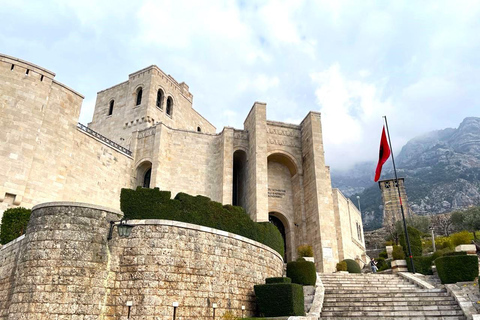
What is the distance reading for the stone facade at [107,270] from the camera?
8180mm

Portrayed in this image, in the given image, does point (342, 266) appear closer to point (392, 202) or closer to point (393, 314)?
point (393, 314)

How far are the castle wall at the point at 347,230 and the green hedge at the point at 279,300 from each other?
53.7 ft

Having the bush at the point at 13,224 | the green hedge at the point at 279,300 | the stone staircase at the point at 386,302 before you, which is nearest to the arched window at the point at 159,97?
the bush at the point at 13,224

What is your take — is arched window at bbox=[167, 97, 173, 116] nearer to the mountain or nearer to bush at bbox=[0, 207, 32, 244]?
bush at bbox=[0, 207, 32, 244]

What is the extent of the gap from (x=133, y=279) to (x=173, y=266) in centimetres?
110

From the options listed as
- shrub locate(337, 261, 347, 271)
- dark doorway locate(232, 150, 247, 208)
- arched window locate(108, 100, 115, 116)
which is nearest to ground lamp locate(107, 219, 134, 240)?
shrub locate(337, 261, 347, 271)

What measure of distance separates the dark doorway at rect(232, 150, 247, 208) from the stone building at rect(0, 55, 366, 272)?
4.6 inches

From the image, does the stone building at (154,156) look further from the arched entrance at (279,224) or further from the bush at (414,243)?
the bush at (414,243)

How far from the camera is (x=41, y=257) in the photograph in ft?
27.7

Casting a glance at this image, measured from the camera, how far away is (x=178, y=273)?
9.48m

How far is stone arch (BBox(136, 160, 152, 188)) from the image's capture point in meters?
21.3

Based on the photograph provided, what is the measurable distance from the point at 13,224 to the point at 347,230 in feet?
80.7

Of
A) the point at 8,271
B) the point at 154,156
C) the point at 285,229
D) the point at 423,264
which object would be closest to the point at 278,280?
the point at 8,271

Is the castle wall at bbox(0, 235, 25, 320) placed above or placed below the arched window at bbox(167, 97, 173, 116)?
below
